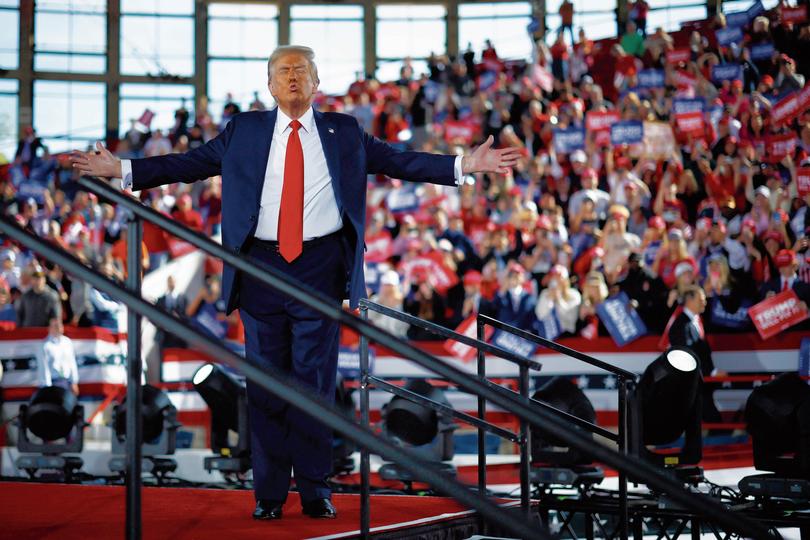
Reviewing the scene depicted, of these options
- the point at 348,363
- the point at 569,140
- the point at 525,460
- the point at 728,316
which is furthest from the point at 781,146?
the point at 525,460

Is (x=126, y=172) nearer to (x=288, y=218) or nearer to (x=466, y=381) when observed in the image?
(x=288, y=218)

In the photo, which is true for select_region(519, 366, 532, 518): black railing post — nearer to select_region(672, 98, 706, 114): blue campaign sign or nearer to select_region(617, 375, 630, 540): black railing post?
select_region(617, 375, 630, 540): black railing post

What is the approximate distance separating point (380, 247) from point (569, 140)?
3.09 m

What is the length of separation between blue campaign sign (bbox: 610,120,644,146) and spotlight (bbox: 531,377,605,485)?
6674 mm

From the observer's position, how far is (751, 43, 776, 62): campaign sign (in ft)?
48.6

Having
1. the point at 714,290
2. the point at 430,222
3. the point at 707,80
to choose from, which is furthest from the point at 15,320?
the point at 707,80

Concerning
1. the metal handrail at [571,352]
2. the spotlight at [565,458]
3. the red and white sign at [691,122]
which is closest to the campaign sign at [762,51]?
the red and white sign at [691,122]

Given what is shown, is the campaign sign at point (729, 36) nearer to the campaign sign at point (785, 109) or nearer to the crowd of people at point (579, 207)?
the crowd of people at point (579, 207)

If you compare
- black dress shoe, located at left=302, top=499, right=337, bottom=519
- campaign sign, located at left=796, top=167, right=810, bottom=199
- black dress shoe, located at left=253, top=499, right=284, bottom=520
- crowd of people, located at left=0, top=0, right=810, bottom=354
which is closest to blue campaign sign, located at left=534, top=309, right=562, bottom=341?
crowd of people, located at left=0, top=0, right=810, bottom=354

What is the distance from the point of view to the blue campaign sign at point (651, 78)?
50.5 ft

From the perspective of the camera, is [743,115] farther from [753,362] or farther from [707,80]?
[753,362]

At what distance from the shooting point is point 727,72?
48.1 ft

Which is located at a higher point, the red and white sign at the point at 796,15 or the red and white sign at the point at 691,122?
the red and white sign at the point at 796,15

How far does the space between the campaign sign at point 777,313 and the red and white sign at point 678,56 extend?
21.8ft
